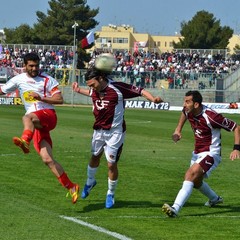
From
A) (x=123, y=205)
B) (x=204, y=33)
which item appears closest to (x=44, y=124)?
(x=123, y=205)

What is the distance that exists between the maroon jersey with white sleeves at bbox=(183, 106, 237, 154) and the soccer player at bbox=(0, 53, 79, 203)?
192 cm

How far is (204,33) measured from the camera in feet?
375

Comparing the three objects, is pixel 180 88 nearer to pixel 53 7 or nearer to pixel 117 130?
pixel 117 130

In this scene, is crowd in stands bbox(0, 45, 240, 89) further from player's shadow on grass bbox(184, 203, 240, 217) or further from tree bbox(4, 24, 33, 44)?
player's shadow on grass bbox(184, 203, 240, 217)

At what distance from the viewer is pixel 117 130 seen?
457 inches

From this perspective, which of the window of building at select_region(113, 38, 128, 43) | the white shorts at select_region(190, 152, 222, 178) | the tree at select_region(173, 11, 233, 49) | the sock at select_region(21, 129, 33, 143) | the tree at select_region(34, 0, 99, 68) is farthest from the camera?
the window of building at select_region(113, 38, 128, 43)

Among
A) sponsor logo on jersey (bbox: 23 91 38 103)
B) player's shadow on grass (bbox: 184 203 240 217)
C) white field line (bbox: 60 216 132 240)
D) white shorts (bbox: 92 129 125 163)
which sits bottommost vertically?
player's shadow on grass (bbox: 184 203 240 217)

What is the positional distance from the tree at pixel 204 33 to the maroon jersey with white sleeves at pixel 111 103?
4067 inches

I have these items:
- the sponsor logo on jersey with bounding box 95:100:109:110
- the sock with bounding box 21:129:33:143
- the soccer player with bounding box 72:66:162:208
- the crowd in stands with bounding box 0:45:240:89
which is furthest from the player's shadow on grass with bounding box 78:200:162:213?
the crowd in stands with bounding box 0:45:240:89

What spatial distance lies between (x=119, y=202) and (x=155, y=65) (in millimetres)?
57261

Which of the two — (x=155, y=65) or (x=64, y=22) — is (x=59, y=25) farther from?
(x=155, y=65)

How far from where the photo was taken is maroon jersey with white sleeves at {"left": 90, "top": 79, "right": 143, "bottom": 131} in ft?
37.7

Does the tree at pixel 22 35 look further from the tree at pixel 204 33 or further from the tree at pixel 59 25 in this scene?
the tree at pixel 204 33

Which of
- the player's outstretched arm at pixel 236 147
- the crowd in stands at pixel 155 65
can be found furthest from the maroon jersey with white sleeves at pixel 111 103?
the crowd in stands at pixel 155 65
